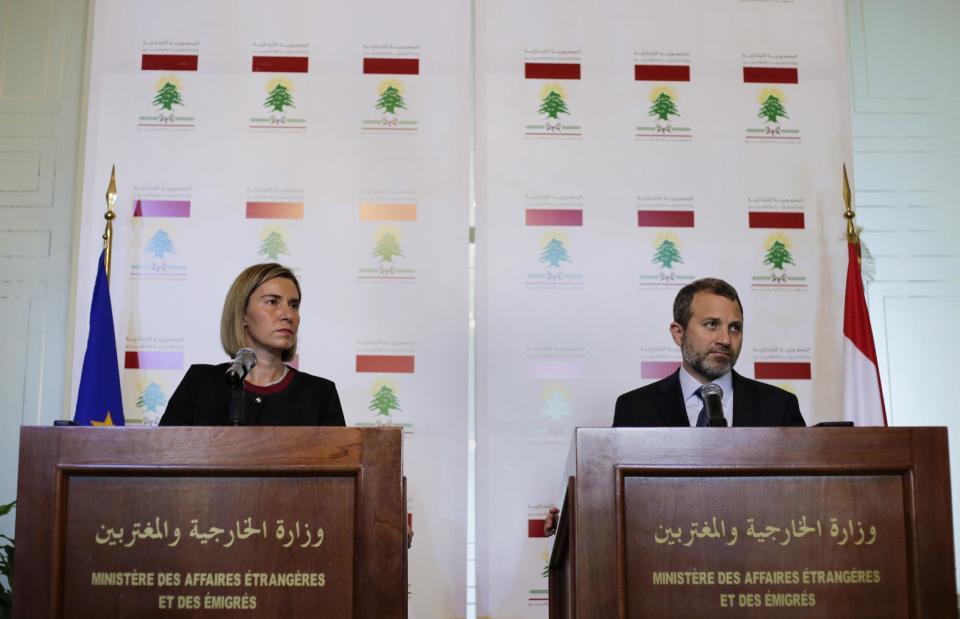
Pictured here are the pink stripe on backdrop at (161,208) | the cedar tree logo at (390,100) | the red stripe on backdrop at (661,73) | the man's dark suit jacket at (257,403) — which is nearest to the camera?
the man's dark suit jacket at (257,403)

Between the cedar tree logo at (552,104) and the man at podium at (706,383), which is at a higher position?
the cedar tree logo at (552,104)

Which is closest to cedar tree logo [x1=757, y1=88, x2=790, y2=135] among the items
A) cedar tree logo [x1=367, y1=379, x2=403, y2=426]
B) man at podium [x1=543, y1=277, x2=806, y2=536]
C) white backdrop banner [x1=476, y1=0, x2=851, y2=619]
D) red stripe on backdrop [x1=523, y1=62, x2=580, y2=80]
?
white backdrop banner [x1=476, y1=0, x2=851, y2=619]

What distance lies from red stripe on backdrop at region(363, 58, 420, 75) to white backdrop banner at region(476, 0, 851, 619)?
322 mm

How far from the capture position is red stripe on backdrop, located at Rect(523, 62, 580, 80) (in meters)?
4.97

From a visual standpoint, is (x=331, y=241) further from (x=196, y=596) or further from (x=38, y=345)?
(x=196, y=596)

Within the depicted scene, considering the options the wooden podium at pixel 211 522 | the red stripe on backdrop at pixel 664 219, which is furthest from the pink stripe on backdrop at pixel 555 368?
the wooden podium at pixel 211 522

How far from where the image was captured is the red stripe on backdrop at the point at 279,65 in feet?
16.3

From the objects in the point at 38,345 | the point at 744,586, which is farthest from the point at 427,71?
the point at 744,586

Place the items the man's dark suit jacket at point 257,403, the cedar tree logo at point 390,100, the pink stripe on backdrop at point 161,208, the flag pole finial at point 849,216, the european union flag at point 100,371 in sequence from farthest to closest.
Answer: the cedar tree logo at point 390,100, the pink stripe on backdrop at point 161,208, the flag pole finial at point 849,216, the european union flag at point 100,371, the man's dark suit jacket at point 257,403

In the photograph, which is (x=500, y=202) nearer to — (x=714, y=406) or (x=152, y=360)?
(x=152, y=360)

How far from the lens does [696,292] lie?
3.73 meters

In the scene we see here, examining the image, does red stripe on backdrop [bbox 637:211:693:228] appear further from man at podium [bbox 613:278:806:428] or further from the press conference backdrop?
man at podium [bbox 613:278:806:428]

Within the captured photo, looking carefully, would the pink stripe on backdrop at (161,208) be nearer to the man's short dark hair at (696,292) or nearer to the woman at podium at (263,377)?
the woman at podium at (263,377)

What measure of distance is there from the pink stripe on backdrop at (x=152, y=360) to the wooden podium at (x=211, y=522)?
93.5 inches
